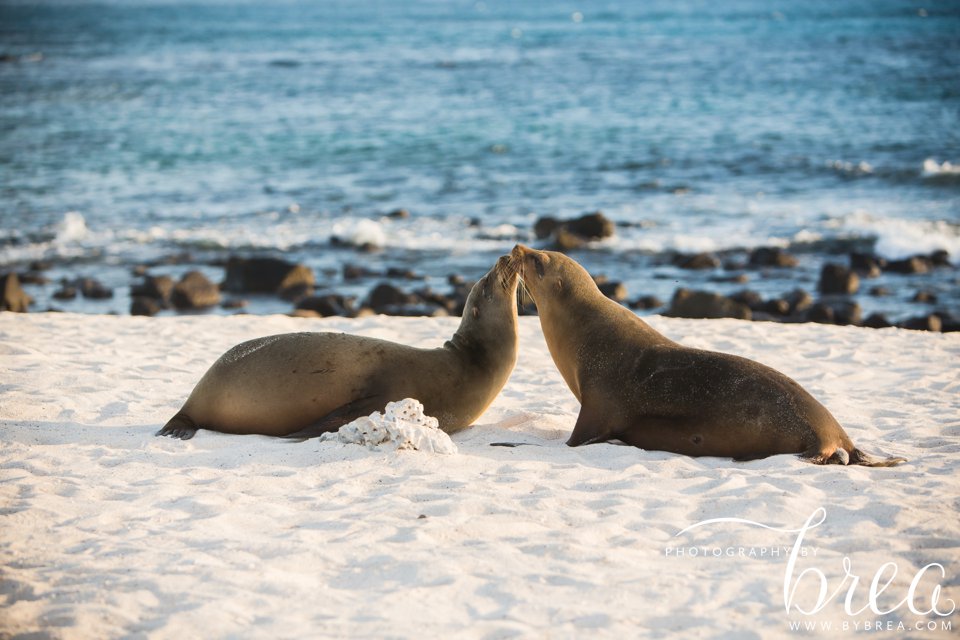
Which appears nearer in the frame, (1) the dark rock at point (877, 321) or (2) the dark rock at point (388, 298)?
(1) the dark rock at point (877, 321)

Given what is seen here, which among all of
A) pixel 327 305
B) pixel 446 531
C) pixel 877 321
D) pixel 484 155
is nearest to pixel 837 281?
pixel 877 321

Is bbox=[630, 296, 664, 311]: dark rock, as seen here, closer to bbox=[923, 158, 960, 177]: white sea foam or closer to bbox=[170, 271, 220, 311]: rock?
bbox=[170, 271, 220, 311]: rock

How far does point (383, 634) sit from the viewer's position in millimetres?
3871

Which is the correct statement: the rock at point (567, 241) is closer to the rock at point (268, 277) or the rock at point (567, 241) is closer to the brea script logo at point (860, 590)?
the rock at point (268, 277)

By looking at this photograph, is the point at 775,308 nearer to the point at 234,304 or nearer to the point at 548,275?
the point at 234,304

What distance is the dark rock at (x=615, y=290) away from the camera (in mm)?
15234

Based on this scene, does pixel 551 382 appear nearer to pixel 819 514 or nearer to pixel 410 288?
pixel 819 514

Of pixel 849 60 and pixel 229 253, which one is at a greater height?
pixel 849 60

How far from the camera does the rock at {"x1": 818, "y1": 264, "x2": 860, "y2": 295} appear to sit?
50.6ft

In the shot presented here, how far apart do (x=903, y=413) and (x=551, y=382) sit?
2.75 meters

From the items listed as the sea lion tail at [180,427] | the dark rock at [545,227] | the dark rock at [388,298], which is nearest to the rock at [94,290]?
the dark rock at [388,298]

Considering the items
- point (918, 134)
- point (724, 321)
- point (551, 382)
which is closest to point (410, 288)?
point (724, 321)

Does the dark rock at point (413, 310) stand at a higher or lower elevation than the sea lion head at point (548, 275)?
lower

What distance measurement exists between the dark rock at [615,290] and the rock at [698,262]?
1.94 metres
